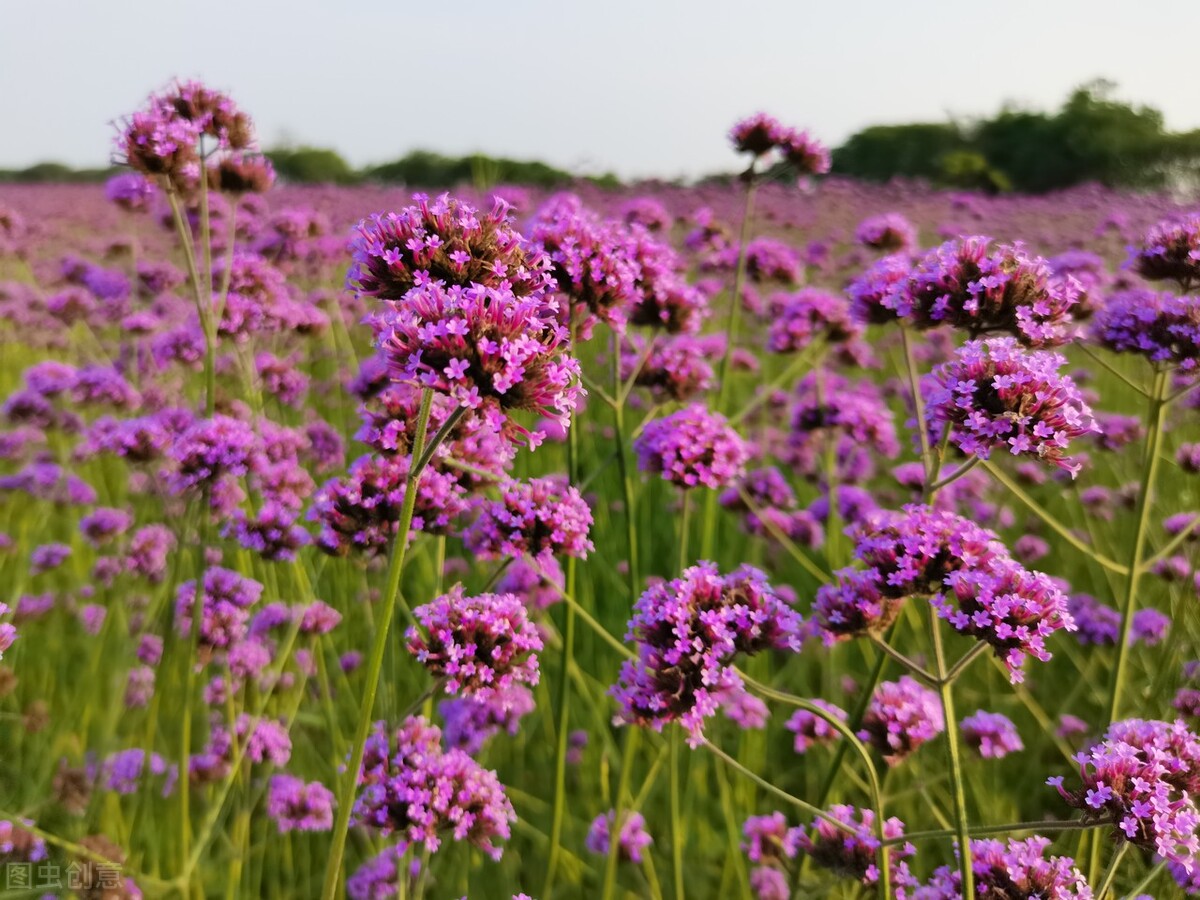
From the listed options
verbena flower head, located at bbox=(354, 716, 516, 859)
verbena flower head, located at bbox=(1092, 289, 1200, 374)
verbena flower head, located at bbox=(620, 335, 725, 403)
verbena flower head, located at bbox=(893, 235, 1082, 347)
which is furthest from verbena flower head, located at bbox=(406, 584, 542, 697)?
verbena flower head, located at bbox=(1092, 289, 1200, 374)

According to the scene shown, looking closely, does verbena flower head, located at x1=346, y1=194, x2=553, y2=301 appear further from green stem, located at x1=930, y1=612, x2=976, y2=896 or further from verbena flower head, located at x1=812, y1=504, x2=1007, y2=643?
green stem, located at x1=930, y1=612, x2=976, y2=896

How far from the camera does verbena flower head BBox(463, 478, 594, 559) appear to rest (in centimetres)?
222

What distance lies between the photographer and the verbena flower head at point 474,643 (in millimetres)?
1954

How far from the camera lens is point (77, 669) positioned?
4.31m

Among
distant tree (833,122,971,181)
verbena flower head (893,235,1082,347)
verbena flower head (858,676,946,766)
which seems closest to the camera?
verbena flower head (893,235,1082,347)

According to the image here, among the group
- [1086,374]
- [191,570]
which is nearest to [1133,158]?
[1086,374]

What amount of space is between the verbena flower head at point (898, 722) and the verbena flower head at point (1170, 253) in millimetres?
1574

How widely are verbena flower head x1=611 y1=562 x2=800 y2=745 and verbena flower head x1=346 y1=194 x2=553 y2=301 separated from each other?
0.80m

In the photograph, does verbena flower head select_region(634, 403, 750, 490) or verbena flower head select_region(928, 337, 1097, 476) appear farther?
verbena flower head select_region(634, 403, 750, 490)

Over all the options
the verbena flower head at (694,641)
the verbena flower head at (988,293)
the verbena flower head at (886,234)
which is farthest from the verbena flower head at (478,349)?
the verbena flower head at (886,234)

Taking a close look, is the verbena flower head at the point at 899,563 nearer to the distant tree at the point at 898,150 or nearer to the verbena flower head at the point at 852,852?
the verbena flower head at the point at 852,852

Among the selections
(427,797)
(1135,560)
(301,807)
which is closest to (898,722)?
(1135,560)

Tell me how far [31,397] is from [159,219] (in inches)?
47.0

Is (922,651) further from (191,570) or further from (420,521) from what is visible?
(191,570)
